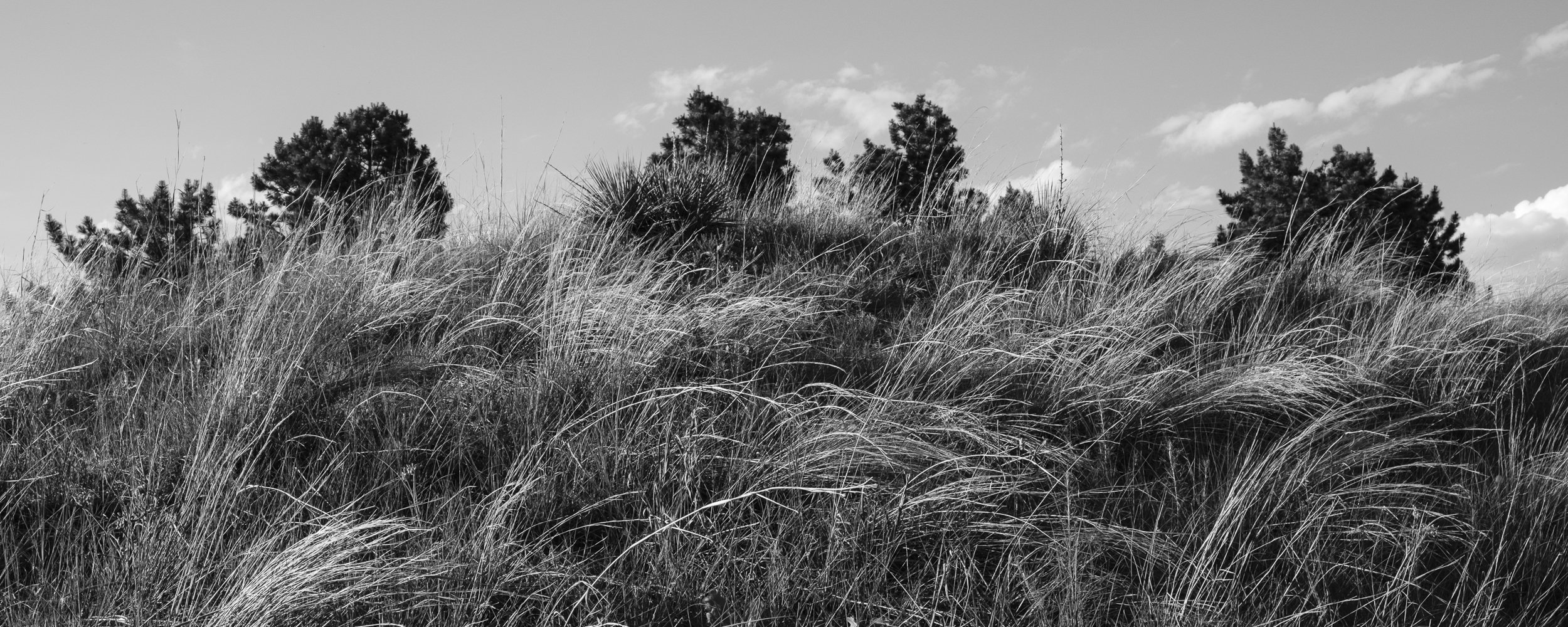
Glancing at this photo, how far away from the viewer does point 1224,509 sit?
288 centimetres

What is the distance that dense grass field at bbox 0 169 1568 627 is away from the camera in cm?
251

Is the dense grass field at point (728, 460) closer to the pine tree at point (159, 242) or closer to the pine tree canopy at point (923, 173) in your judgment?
the pine tree at point (159, 242)

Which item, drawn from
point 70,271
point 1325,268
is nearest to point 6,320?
point 70,271

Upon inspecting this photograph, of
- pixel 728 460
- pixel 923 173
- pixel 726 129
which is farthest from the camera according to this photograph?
pixel 726 129

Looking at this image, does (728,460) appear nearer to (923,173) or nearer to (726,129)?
(923,173)

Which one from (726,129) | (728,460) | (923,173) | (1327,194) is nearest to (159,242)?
(728,460)

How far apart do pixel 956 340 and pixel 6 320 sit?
13.2ft

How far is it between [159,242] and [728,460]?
4.98 meters

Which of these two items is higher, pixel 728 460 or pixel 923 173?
pixel 923 173

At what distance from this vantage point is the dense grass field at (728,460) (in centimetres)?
251

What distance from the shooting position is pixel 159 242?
243 inches

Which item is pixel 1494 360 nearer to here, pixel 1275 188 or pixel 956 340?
pixel 956 340

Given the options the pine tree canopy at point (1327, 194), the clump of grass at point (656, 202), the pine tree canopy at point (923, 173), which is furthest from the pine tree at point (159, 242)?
the pine tree canopy at point (1327, 194)

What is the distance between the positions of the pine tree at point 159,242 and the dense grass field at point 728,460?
1.01 feet
